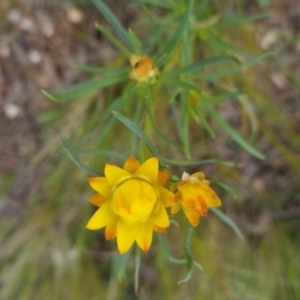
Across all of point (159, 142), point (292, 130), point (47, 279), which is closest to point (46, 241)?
point (47, 279)

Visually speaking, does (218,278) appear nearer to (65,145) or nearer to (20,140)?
(20,140)

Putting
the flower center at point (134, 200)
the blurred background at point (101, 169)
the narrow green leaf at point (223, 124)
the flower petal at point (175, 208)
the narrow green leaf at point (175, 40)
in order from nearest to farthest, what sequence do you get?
the flower center at point (134, 200) → the flower petal at point (175, 208) → the narrow green leaf at point (175, 40) → the narrow green leaf at point (223, 124) → the blurred background at point (101, 169)

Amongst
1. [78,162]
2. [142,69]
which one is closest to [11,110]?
[142,69]

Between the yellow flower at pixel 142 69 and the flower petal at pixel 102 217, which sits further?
the yellow flower at pixel 142 69

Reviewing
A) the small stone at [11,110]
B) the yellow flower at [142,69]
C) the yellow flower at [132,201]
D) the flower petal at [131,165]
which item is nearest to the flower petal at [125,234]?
the yellow flower at [132,201]

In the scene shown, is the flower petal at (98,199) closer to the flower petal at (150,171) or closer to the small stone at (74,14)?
the flower petal at (150,171)

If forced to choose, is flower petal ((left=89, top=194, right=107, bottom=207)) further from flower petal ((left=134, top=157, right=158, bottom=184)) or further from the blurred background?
the blurred background
